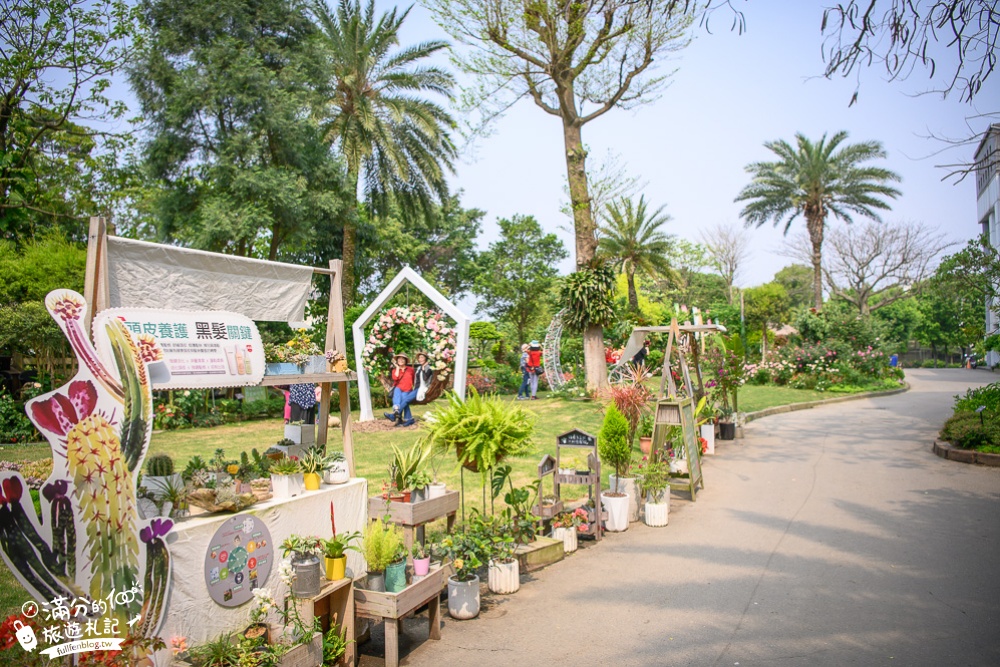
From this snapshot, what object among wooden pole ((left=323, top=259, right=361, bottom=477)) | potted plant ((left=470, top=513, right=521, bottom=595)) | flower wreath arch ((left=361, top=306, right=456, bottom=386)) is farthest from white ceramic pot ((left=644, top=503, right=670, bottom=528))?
flower wreath arch ((left=361, top=306, right=456, bottom=386))

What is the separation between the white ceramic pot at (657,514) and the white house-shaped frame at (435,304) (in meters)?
5.82

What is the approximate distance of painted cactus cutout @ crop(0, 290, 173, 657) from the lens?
133 inches

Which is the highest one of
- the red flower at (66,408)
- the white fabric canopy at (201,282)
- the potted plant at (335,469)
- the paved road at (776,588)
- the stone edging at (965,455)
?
the white fabric canopy at (201,282)

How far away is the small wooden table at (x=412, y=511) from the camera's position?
5.05 m

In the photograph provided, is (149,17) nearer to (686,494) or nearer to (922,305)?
(686,494)

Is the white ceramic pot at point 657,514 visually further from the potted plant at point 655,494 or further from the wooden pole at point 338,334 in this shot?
the wooden pole at point 338,334

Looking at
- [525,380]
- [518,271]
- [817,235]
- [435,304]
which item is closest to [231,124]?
[435,304]

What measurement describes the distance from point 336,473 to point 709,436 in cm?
911

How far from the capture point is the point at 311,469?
190 inches

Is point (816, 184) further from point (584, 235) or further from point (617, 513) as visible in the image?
point (617, 513)

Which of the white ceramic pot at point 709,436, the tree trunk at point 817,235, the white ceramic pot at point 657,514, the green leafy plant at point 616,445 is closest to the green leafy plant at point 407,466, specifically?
the green leafy plant at point 616,445

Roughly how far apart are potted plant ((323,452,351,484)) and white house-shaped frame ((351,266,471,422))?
8.01 m

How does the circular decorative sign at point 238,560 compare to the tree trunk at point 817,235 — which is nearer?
the circular decorative sign at point 238,560

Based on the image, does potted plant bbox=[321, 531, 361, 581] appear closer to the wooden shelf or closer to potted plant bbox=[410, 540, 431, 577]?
potted plant bbox=[410, 540, 431, 577]
